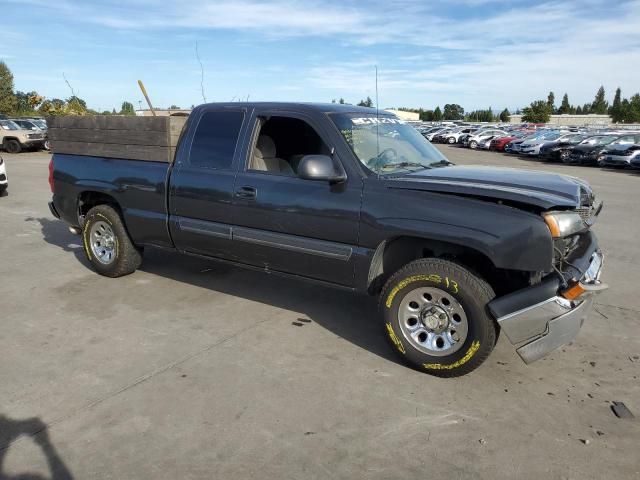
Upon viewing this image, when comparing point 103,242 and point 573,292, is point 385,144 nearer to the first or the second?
point 573,292

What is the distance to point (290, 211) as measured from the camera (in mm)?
4270

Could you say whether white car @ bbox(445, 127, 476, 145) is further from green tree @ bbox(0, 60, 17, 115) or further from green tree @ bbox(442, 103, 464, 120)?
green tree @ bbox(442, 103, 464, 120)

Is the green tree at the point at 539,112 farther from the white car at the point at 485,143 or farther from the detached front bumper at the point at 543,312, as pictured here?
the detached front bumper at the point at 543,312

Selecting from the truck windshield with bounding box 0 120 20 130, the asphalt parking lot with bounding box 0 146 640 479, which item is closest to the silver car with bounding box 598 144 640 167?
the asphalt parking lot with bounding box 0 146 640 479

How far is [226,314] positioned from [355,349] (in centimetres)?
134

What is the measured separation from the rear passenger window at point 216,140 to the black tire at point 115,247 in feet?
4.37

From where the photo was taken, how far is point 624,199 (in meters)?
12.8

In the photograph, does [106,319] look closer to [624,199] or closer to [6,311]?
[6,311]

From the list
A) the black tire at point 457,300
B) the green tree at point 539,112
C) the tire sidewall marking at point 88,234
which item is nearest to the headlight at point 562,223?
the black tire at point 457,300

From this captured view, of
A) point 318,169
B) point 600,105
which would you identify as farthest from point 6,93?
point 600,105

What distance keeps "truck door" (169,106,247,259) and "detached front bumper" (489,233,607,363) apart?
2.47 m

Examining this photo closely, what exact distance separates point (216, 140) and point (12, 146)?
2389 centimetres

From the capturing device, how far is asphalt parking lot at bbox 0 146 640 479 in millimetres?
2830

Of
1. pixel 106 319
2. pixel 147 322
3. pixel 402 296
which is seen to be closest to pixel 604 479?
pixel 402 296
